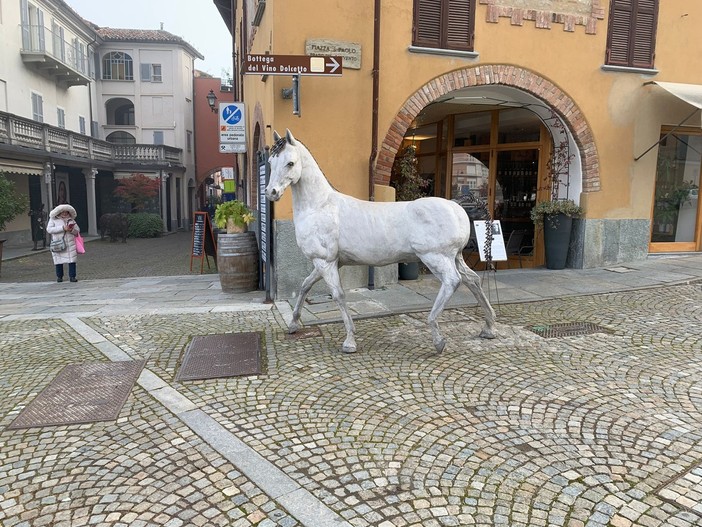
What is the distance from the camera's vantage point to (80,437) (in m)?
3.25

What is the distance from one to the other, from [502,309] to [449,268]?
2187 mm

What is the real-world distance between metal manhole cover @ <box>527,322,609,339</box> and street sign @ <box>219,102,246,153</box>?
6.43 m

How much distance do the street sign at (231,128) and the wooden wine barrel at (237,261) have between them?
234 centimetres

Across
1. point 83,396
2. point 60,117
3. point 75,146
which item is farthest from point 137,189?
point 83,396

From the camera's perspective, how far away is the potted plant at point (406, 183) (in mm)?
8328

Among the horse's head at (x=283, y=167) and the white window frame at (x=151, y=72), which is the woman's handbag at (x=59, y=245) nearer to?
the horse's head at (x=283, y=167)

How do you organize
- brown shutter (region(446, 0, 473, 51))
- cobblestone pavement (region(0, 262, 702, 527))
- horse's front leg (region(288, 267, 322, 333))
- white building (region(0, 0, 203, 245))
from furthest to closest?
1. white building (region(0, 0, 203, 245))
2. brown shutter (region(446, 0, 473, 51))
3. horse's front leg (region(288, 267, 322, 333))
4. cobblestone pavement (region(0, 262, 702, 527))

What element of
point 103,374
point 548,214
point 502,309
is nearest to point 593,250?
point 548,214

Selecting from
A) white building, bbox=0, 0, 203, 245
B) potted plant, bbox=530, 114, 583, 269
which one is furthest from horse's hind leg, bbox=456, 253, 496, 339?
white building, bbox=0, 0, 203, 245

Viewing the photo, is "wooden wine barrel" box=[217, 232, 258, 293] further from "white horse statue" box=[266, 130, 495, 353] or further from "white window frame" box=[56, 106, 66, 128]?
"white window frame" box=[56, 106, 66, 128]

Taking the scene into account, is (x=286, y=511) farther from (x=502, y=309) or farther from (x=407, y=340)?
(x=502, y=309)

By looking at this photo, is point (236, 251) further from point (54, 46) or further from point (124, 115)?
point (124, 115)

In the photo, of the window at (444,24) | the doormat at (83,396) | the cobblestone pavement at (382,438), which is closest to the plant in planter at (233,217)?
the cobblestone pavement at (382,438)

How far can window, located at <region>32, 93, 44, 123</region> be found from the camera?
21.5m
